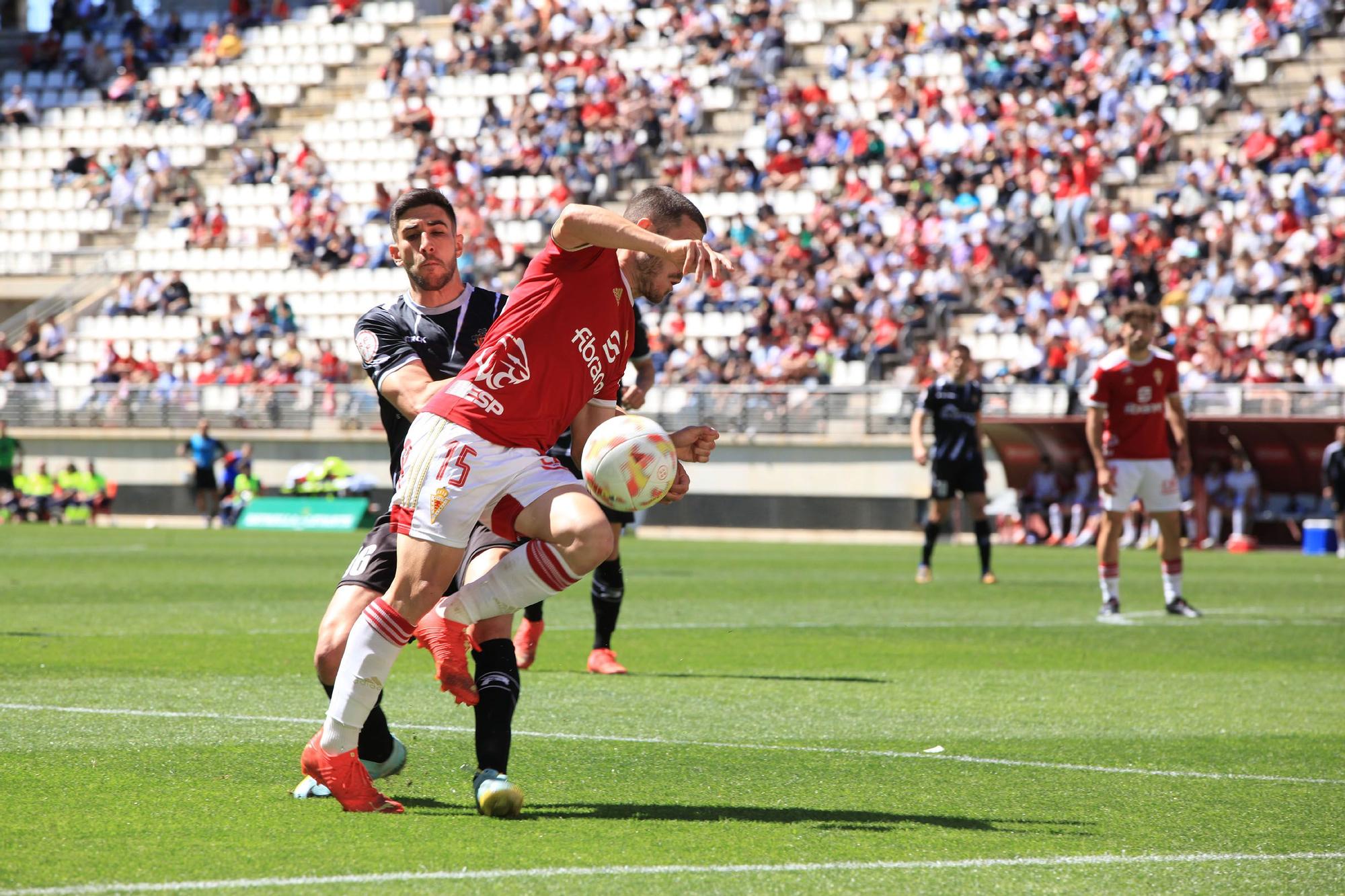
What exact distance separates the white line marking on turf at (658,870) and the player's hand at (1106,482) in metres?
8.50

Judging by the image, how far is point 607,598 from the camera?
10.1 metres

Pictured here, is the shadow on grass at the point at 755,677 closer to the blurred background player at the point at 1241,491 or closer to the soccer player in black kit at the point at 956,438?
A: the soccer player in black kit at the point at 956,438

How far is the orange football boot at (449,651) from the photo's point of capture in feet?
18.2

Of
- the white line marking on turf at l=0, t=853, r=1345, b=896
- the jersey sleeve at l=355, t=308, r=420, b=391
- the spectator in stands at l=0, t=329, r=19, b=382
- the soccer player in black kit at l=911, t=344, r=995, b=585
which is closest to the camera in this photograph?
the white line marking on turf at l=0, t=853, r=1345, b=896

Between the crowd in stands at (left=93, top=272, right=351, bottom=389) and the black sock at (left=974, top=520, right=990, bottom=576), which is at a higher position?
the crowd in stands at (left=93, top=272, right=351, bottom=389)

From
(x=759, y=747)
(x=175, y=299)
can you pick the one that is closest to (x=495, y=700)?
(x=759, y=747)

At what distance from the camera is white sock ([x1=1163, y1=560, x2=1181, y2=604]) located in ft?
46.7

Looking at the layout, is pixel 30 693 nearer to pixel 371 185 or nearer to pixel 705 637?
pixel 705 637

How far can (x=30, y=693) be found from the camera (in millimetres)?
8578

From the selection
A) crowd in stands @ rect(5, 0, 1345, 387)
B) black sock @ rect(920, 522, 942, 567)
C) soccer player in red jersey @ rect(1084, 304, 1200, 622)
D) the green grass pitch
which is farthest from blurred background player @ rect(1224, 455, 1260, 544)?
soccer player in red jersey @ rect(1084, 304, 1200, 622)

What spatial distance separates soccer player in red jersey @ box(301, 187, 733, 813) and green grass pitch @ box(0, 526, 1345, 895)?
469 mm

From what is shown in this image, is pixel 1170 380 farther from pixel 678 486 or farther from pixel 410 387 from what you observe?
pixel 410 387

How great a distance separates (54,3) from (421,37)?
11973 mm

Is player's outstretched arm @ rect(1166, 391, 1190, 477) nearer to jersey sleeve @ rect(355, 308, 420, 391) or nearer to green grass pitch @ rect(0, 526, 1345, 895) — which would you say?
green grass pitch @ rect(0, 526, 1345, 895)
